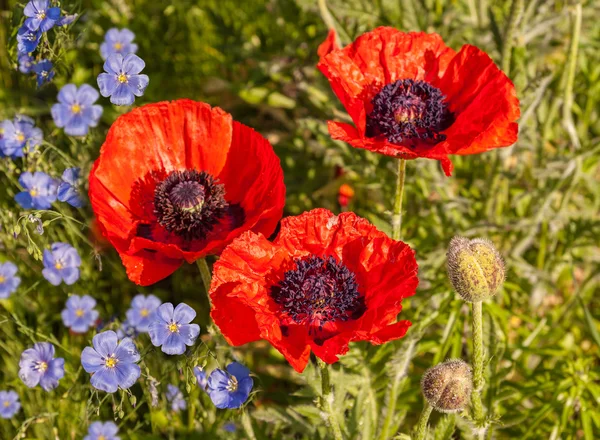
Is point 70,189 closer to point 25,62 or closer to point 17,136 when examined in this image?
point 17,136

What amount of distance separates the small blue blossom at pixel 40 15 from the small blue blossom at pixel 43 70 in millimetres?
199

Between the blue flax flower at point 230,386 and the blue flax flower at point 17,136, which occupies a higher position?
the blue flax flower at point 17,136

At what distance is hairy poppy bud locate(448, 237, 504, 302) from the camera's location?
7.00ft

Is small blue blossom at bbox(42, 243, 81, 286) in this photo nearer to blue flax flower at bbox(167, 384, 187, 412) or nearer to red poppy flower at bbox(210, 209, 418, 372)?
blue flax flower at bbox(167, 384, 187, 412)

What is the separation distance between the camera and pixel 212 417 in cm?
316

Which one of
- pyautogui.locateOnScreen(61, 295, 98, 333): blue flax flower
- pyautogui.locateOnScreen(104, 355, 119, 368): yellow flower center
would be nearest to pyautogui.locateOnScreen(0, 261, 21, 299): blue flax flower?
pyautogui.locateOnScreen(61, 295, 98, 333): blue flax flower

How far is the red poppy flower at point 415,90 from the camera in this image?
252 cm

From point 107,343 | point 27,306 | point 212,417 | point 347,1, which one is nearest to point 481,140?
point 107,343

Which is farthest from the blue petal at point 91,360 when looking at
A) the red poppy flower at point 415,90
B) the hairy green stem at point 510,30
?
the hairy green stem at point 510,30

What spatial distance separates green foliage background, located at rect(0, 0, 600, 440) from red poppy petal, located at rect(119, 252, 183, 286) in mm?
294

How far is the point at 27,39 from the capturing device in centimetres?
267

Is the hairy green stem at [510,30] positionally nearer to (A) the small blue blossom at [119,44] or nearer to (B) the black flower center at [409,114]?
(B) the black flower center at [409,114]

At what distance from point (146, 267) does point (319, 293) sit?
1.86 ft

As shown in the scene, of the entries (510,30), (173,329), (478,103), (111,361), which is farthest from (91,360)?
(510,30)
